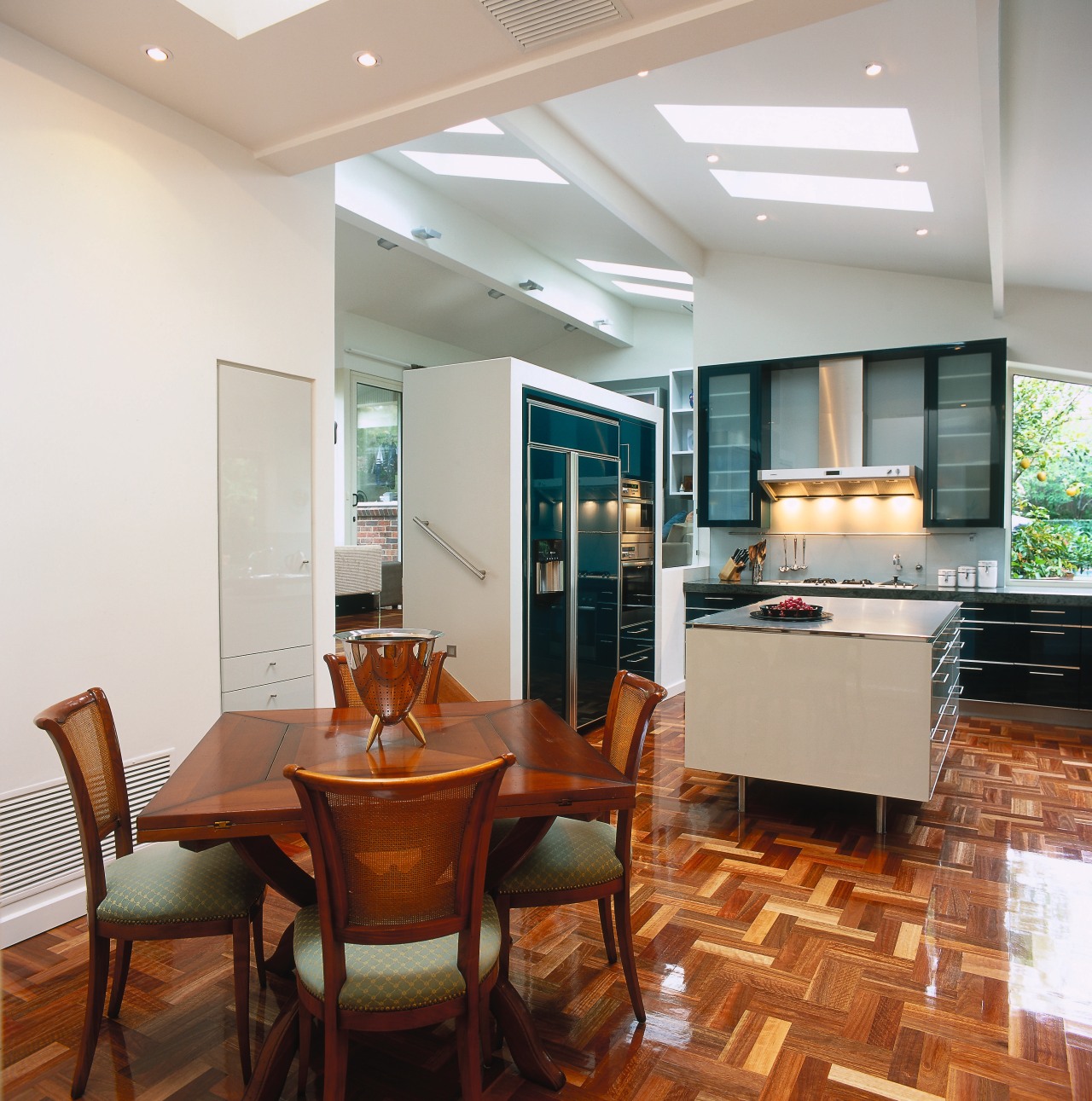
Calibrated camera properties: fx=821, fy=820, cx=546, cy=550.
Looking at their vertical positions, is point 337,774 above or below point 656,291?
below

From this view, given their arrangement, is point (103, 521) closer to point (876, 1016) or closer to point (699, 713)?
point (699, 713)

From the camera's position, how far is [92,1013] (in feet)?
6.27

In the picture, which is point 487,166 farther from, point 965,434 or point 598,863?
point 598,863

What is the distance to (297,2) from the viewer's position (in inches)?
97.9

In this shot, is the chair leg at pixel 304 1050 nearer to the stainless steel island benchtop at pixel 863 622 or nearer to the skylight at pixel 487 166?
the stainless steel island benchtop at pixel 863 622

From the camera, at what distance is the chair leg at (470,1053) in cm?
163

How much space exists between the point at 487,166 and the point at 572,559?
248 centimetres

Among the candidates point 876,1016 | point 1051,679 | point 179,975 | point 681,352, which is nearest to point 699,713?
point 876,1016

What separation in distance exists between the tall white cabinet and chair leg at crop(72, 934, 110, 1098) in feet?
4.86

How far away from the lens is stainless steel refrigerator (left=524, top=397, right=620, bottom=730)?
493 cm

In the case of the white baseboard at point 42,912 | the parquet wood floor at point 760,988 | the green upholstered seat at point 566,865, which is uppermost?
the green upholstered seat at point 566,865

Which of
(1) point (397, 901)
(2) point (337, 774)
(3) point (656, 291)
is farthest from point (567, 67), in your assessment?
(3) point (656, 291)

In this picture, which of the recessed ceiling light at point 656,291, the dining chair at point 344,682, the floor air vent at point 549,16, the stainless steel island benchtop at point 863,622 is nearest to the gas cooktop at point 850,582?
the stainless steel island benchtop at point 863,622

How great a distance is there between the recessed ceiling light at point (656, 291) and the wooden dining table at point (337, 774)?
6.21m
